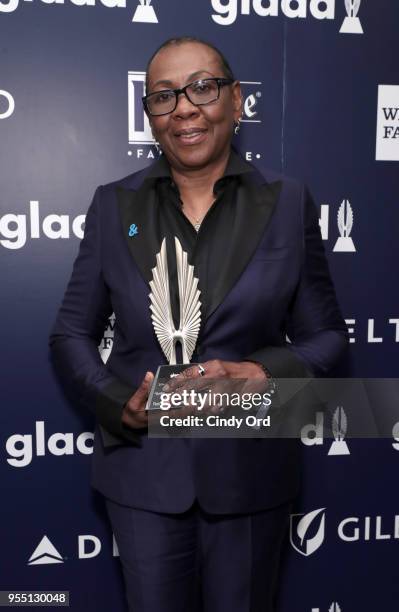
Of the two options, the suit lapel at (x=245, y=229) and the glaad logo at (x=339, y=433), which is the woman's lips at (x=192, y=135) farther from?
the glaad logo at (x=339, y=433)

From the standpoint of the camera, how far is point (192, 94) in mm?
1215

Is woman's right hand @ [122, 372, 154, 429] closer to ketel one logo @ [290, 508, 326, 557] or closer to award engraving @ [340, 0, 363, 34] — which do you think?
ketel one logo @ [290, 508, 326, 557]

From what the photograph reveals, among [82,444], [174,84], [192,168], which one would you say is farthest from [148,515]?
[174,84]

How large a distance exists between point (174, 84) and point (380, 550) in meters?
1.49

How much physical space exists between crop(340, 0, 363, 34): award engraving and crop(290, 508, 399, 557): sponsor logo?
4.43 ft

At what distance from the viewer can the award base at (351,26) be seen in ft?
5.57

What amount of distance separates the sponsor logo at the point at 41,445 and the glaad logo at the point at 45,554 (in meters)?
0.24

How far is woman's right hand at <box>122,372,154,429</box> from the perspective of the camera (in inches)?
45.3

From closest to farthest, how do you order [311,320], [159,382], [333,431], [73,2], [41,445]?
[159,382], [311,320], [73,2], [41,445], [333,431]

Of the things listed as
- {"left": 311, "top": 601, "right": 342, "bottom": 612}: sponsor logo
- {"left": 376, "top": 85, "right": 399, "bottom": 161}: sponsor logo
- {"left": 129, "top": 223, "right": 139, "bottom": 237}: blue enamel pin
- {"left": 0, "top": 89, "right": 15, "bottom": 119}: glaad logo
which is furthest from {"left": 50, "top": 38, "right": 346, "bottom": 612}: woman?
{"left": 311, "top": 601, "right": 342, "bottom": 612}: sponsor logo

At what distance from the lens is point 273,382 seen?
1.20 meters

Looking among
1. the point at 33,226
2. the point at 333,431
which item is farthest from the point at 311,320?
the point at 33,226

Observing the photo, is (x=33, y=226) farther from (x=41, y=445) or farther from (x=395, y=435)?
(x=395, y=435)

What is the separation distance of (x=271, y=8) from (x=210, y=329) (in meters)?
0.96
